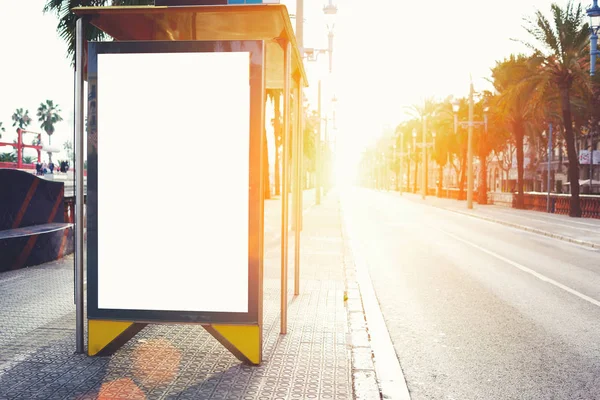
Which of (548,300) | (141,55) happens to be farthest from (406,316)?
(141,55)

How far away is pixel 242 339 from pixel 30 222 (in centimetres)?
738

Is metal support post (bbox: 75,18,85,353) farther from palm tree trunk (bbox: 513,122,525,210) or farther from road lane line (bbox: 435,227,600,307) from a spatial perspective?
palm tree trunk (bbox: 513,122,525,210)

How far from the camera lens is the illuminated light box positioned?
418 cm

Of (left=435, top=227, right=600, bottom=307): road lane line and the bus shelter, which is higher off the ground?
the bus shelter

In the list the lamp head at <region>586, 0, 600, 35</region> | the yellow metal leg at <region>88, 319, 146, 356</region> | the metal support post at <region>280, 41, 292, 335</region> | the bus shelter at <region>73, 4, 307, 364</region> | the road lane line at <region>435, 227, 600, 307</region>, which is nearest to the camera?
the bus shelter at <region>73, 4, 307, 364</region>

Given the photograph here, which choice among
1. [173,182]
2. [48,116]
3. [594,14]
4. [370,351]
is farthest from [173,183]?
[48,116]

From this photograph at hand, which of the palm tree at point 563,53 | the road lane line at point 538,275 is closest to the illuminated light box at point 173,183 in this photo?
the road lane line at point 538,275

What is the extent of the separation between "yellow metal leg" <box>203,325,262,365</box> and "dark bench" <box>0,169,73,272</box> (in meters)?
5.18

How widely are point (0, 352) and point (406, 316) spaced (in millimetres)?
4109

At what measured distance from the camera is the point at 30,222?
10055 mm

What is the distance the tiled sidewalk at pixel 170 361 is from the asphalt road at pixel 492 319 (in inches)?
27.0

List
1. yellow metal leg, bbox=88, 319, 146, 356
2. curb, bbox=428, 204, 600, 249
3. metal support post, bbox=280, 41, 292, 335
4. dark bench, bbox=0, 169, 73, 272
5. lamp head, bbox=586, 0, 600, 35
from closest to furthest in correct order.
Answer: yellow metal leg, bbox=88, 319, 146, 356, metal support post, bbox=280, 41, 292, 335, dark bench, bbox=0, 169, 73, 272, curb, bbox=428, 204, 600, 249, lamp head, bbox=586, 0, 600, 35

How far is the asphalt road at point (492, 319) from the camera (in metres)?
4.23

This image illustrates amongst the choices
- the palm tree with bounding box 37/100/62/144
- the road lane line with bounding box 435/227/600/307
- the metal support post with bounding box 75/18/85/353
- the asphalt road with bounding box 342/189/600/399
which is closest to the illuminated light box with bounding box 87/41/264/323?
the metal support post with bounding box 75/18/85/353
